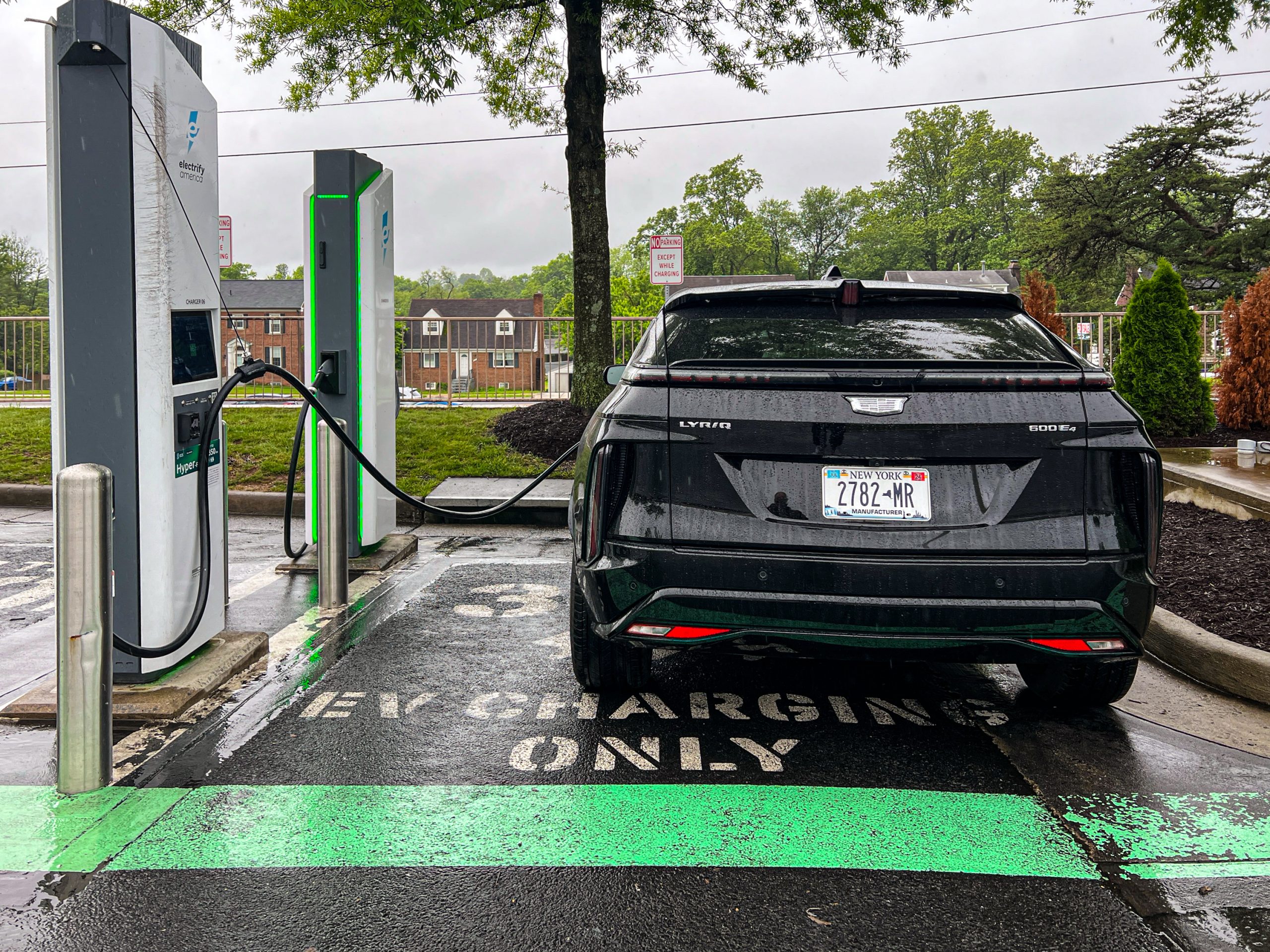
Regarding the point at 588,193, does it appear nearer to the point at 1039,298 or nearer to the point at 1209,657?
the point at 1209,657

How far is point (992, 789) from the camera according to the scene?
343 cm

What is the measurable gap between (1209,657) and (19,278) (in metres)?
90.5

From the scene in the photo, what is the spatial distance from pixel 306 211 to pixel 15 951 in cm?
541

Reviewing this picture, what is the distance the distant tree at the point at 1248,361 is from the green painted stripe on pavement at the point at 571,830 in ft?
35.0

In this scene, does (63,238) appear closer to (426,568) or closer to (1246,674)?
(426,568)

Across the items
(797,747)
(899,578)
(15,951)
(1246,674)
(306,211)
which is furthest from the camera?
(306,211)

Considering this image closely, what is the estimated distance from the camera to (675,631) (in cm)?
356

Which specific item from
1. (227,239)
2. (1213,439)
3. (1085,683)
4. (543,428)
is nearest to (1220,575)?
(1085,683)

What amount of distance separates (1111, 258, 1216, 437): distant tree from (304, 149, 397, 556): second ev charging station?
9.28m

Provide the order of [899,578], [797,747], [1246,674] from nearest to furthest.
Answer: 1. [899,578]
2. [797,747]
3. [1246,674]

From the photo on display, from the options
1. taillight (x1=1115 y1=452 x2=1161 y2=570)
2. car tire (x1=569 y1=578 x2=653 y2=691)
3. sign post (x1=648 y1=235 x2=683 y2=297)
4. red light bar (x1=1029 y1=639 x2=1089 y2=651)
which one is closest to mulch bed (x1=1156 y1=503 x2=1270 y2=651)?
taillight (x1=1115 y1=452 x2=1161 y2=570)

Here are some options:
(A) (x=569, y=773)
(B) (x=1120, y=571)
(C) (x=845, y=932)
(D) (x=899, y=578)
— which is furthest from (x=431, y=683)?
(B) (x=1120, y=571)

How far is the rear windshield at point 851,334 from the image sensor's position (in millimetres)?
3760

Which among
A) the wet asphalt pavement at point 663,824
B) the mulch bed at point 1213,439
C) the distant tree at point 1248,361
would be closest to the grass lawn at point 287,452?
the wet asphalt pavement at point 663,824
